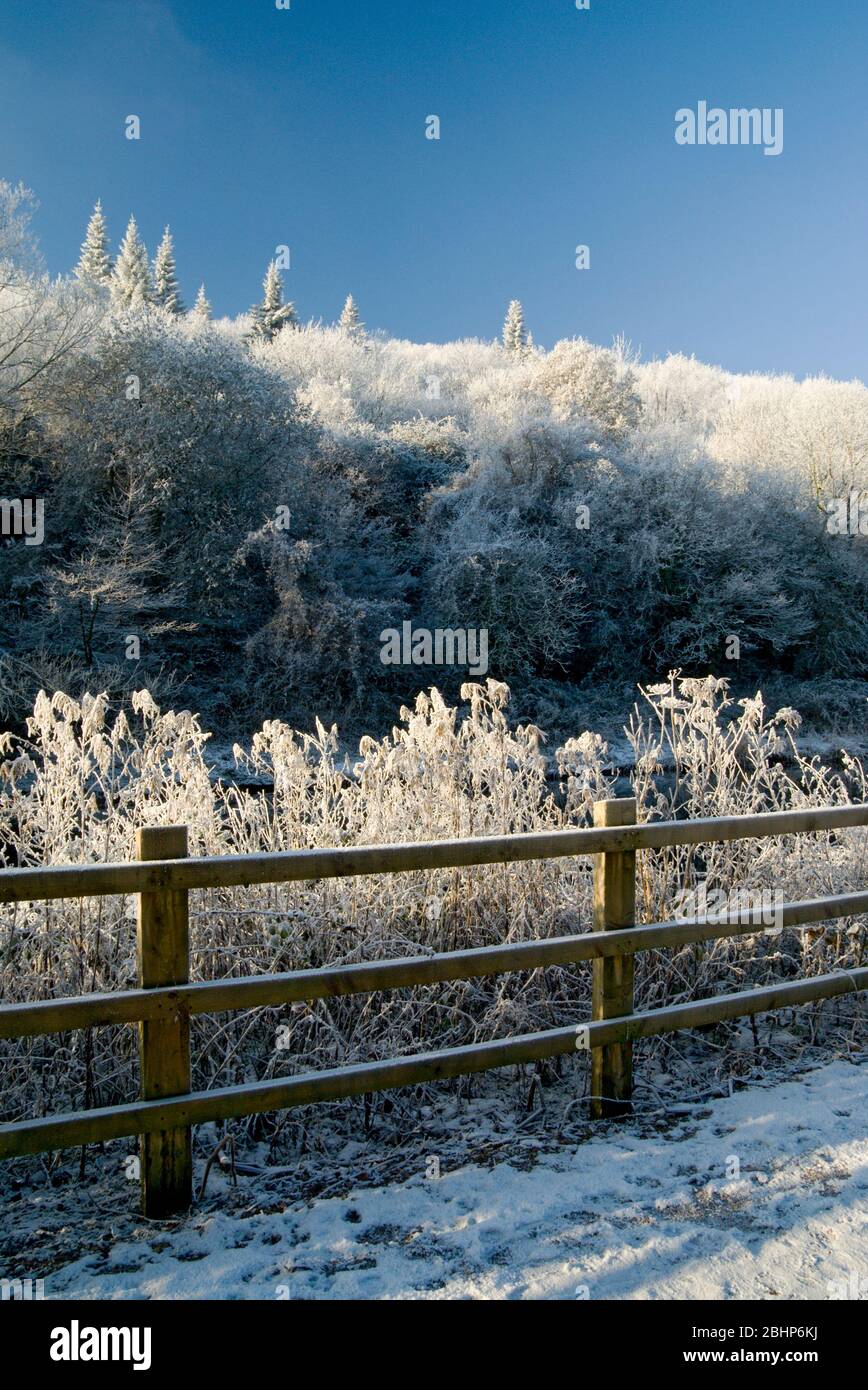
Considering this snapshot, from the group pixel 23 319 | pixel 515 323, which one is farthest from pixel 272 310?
pixel 23 319

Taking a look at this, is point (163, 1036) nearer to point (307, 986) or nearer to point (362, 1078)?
point (307, 986)

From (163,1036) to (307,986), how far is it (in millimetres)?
491

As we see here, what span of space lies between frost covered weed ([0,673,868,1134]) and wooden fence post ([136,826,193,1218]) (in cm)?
71

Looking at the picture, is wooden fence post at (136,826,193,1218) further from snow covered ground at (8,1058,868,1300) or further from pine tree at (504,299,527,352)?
pine tree at (504,299,527,352)

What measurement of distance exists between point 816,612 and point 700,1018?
21.5 meters

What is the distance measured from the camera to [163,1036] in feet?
10.4

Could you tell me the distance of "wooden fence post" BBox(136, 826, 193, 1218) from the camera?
317cm

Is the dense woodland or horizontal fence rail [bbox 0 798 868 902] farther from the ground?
the dense woodland

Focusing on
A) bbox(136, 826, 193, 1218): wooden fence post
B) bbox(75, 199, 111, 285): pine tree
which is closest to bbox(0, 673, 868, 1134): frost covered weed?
bbox(136, 826, 193, 1218): wooden fence post

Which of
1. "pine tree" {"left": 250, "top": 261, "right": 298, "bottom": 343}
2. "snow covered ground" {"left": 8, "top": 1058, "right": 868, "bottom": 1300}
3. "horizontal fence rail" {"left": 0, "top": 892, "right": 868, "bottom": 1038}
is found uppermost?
"pine tree" {"left": 250, "top": 261, "right": 298, "bottom": 343}

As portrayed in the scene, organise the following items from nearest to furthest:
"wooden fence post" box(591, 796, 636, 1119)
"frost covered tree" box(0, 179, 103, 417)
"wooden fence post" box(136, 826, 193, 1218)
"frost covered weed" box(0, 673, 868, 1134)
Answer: "wooden fence post" box(136, 826, 193, 1218) → "wooden fence post" box(591, 796, 636, 1119) → "frost covered weed" box(0, 673, 868, 1134) → "frost covered tree" box(0, 179, 103, 417)

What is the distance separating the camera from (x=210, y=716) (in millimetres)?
18297

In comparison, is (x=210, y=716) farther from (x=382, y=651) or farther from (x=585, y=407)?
(x=585, y=407)
